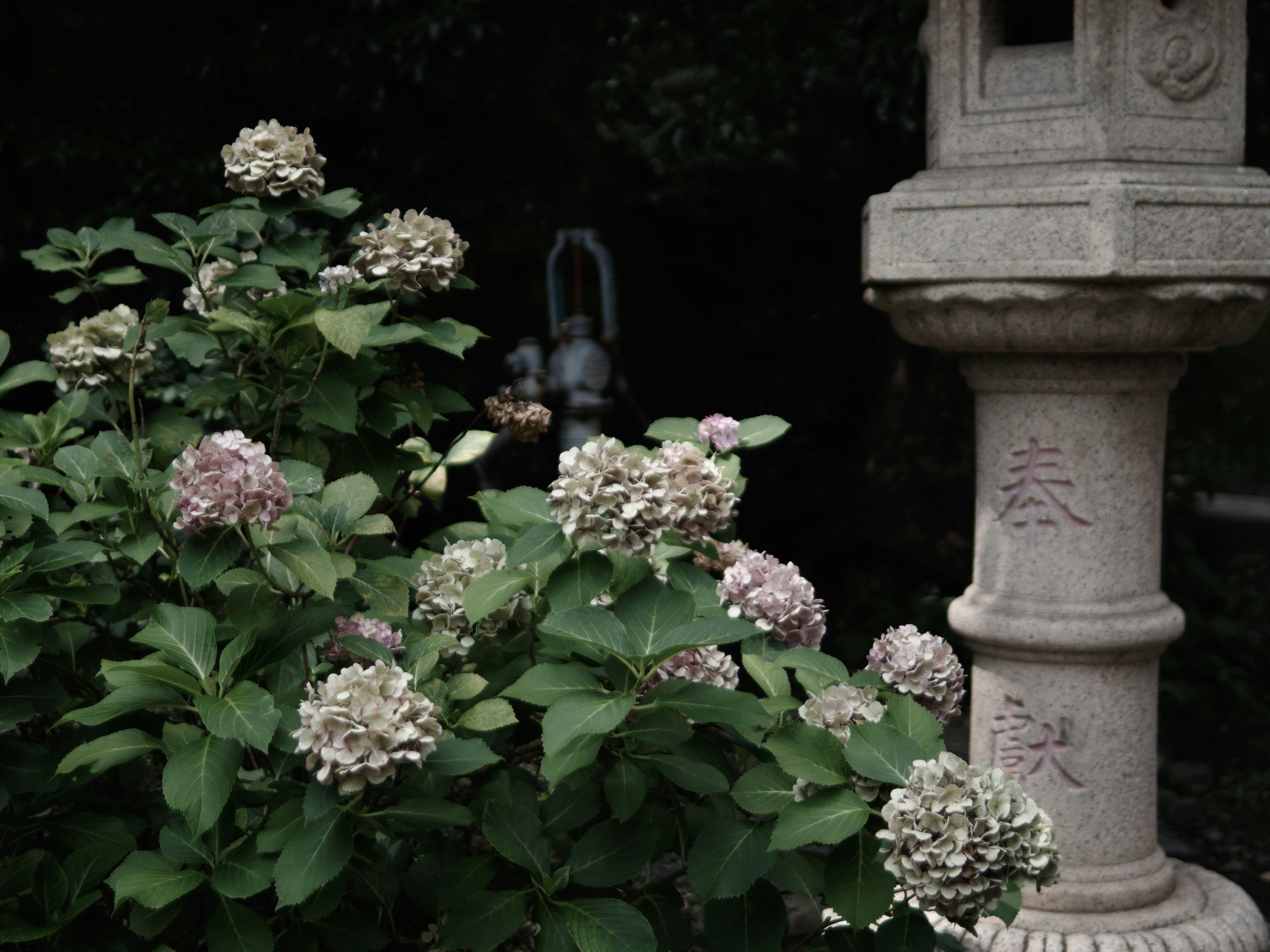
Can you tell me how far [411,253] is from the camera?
159 centimetres

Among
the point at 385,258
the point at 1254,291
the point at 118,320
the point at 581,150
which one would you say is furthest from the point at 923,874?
the point at 581,150

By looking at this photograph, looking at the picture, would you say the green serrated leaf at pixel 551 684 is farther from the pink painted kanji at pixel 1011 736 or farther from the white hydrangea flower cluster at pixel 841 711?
the pink painted kanji at pixel 1011 736

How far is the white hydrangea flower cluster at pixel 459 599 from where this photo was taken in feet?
4.65

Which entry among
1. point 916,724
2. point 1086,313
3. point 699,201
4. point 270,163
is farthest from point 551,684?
point 699,201

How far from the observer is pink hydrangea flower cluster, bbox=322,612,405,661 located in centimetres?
135

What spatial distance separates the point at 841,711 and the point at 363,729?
54cm

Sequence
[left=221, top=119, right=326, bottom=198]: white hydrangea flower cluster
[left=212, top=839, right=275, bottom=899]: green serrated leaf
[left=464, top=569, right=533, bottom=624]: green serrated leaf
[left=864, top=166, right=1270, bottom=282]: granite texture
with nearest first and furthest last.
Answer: [left=212, top=839, right=275, bottom=899]: green serrated leaf
[left=464, top=569, right=533, bottom=624]: green serrated leaf
[left=221, top=119, right=326, bottom=198]: white hydrangea flower cluster
[left=864, top=166, right=1270, bottom=282]: granite texture

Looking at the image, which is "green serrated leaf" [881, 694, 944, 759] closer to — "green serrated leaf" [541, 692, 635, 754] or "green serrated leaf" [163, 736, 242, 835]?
"green serrated leaf" [541, 692, 635, 754]

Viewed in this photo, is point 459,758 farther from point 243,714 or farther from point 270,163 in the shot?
point 270,163

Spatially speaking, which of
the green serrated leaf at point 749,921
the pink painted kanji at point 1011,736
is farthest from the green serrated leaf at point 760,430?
the pink painted kanji at point 1011,736

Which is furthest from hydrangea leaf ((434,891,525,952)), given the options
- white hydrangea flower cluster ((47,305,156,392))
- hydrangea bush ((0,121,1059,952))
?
white hydrangea flower cluster ((47,305,156,392))

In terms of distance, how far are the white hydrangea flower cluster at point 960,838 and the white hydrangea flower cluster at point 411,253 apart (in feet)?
2.87

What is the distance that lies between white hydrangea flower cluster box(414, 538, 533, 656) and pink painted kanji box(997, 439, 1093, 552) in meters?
1.56

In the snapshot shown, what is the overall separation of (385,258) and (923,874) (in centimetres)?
99
